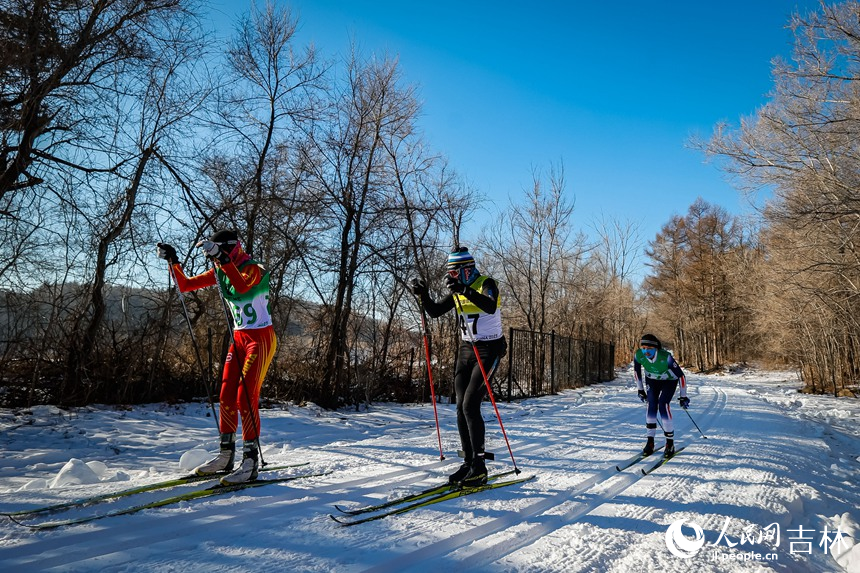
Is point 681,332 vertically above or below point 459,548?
above

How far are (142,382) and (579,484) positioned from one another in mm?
7994

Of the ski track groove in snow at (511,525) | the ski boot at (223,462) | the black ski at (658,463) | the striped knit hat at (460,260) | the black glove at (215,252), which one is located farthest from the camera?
the black ski at (658,463)

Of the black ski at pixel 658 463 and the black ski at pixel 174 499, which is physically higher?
the black ski at pixel 174 499

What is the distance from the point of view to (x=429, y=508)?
147 inches

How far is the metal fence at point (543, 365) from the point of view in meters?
15.7

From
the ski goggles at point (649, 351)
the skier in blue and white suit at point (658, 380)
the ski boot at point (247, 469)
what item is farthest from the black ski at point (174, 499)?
the ski goggles at point (649, 351)

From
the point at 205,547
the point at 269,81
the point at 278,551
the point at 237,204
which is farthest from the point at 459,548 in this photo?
the point at 269,81

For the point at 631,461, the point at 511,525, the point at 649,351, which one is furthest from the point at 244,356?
the point at 649,351

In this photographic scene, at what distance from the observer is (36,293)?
751 cm

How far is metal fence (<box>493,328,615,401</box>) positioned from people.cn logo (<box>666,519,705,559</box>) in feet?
36.4

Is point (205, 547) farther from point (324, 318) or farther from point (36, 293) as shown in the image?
point (324, 318)

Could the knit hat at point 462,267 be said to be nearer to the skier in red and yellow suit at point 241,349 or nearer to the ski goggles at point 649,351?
the skier in red and yellow suit at point 241,349

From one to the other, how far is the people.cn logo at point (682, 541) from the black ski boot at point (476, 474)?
5.04 ft

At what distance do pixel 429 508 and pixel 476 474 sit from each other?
801mm
